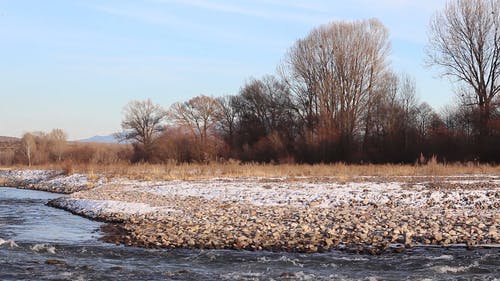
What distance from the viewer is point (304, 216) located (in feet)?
52.5

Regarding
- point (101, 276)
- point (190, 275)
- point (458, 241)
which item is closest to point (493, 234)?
point (458, 241)

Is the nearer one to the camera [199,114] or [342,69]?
[342,69]

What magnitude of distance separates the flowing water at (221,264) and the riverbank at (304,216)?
2.43 ft

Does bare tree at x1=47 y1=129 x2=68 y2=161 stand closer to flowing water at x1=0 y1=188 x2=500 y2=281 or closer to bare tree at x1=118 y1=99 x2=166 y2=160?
bare tree at x1=118 y1=99 x2=166 y2=160

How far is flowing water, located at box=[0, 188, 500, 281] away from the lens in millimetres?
9734

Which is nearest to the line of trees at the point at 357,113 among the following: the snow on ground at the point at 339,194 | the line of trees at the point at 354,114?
the line of trees at the point at 354,114

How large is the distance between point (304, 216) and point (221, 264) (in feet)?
18.3

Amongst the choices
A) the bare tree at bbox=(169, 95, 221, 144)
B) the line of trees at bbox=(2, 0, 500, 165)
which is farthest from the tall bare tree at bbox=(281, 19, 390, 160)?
the bare tree at bbox=(169, 95, 221, 144)

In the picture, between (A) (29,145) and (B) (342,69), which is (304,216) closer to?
(B) (342,69)

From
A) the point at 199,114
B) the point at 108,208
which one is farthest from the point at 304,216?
the point at 199,114

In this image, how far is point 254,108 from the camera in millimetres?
66250

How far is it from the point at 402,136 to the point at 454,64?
773cm

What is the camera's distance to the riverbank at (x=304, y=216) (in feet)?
41.6

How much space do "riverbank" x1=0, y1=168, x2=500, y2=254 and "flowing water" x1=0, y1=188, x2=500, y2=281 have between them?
74cm
